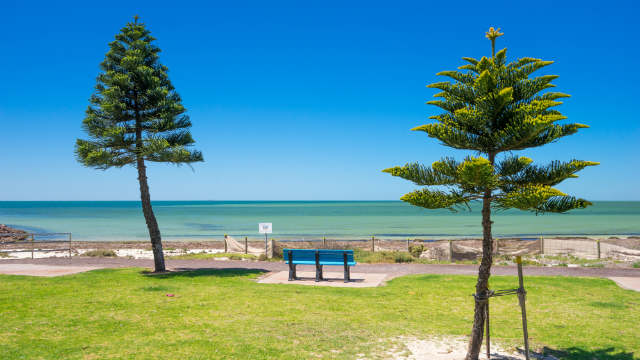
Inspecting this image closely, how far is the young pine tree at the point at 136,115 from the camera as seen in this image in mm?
13727

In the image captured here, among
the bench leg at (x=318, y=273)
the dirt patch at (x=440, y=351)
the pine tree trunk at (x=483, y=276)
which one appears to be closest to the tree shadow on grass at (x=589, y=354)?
the dirt patch at (x=440, y=351)

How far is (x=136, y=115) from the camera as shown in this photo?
1434cm

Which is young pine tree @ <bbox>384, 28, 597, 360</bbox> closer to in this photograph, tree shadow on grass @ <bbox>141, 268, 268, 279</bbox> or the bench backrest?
the bench backrest

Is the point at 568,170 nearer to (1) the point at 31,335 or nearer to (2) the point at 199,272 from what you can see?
(1) the point at 31,335

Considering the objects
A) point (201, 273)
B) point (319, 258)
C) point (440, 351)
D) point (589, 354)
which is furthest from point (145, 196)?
point (589, 354)

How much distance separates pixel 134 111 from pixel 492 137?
12305 millimetres

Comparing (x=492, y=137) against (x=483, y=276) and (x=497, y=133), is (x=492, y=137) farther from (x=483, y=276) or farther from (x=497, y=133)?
(x=483, y=276)

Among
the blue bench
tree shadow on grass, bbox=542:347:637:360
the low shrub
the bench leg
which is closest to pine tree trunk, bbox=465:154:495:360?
tree shadow on grass, bbox=542:347:637:360

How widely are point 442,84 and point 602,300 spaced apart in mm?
6840

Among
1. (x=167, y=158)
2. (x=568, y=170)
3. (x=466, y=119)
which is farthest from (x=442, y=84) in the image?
(x=167, y=158)

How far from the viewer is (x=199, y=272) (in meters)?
13.8

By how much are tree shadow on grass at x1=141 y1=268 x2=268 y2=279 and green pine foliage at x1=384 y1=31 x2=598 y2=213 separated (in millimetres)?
9126

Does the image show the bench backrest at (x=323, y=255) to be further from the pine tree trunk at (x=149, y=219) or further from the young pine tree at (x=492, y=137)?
the young pine tree at (x=492, y=137)

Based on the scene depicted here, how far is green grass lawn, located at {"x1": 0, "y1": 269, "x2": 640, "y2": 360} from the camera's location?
6020 millimetres
